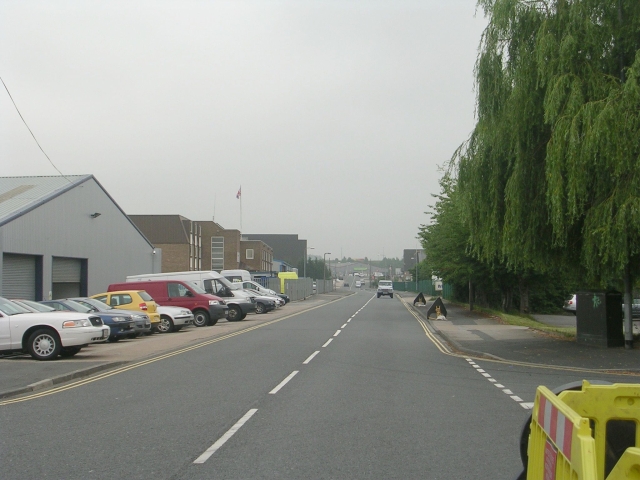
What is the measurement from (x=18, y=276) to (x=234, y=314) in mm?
10257

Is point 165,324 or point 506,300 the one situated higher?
point 506,300

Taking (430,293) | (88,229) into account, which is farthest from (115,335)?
(430,293)

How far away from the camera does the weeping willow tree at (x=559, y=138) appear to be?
14.3 m

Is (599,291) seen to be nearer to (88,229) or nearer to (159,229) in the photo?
(88,229)

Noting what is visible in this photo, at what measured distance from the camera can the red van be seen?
98.5 feet

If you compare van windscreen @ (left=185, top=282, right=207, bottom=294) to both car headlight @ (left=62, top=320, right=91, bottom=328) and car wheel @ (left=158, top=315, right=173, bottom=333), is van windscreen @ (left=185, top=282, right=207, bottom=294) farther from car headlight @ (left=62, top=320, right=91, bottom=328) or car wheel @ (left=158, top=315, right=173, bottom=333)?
car headlight @ (left=62, top=320, right=91, bottom=328)

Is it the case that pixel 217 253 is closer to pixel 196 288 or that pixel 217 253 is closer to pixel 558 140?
pixel 196 288

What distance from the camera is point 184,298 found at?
98.7 ft

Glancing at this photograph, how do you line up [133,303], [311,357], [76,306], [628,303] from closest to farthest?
[311,357], [628,303], [76,306], [133,303]

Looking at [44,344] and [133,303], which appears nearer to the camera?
[44,344]

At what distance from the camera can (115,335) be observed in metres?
21.2

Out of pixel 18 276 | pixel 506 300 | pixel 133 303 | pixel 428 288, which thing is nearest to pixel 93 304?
pixel 133 303

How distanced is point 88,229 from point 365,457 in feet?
114

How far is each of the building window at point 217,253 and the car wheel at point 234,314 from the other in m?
51.3
